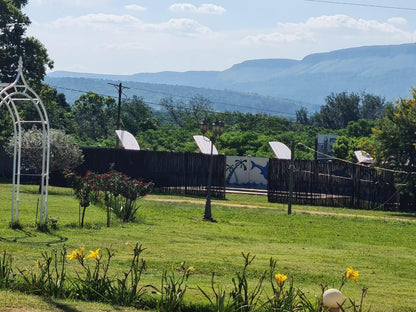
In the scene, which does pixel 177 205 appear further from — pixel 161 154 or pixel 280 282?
pixel 280 282

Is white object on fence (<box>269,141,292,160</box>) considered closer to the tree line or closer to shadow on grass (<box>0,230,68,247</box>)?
the tree line

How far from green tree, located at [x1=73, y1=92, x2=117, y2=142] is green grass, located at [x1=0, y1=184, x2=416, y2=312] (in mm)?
52512

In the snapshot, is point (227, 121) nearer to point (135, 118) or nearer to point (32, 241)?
point (135, 118)

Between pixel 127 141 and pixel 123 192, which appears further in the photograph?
pixel 127 141

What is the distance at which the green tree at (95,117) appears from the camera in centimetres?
7712

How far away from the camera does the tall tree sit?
1547 inches

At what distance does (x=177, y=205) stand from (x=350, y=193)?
345 inches

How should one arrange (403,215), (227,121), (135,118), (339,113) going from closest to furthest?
1. (403,215)
2. (135,118)
3. (227,121)
4. (339,113)

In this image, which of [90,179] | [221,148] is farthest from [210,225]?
[221,148]

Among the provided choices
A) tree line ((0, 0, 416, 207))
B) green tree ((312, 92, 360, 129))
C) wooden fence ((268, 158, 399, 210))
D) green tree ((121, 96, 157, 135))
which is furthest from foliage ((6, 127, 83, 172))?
green tree ((312, 92, 360, 129))

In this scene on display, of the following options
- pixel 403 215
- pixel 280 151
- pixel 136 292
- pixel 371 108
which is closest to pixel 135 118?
pixel 371 108

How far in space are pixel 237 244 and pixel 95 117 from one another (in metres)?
63.8

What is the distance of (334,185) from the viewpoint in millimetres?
32875

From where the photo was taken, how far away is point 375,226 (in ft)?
75.0
